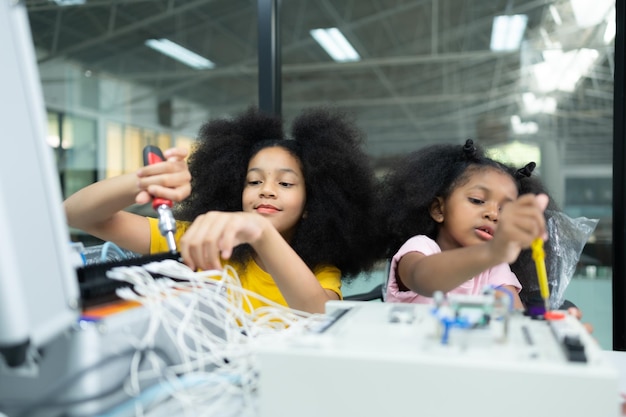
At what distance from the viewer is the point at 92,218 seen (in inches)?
42.4

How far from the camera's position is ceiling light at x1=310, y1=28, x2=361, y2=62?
5.28 metres

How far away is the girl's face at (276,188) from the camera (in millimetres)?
1091

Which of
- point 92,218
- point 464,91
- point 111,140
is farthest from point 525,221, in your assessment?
point 464,91

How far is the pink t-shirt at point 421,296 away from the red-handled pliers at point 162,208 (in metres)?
0.48

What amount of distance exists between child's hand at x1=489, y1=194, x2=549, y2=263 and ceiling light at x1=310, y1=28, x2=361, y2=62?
484cm

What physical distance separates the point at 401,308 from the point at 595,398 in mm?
285

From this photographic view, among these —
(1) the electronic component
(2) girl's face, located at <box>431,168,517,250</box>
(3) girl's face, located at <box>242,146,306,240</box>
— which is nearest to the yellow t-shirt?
(3) girl's face, located at <box>242,146,306,240</box>

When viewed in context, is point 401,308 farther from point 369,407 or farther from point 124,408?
point 124,408

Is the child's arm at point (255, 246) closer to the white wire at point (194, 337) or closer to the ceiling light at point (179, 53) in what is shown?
the white wire at point (194, 337)

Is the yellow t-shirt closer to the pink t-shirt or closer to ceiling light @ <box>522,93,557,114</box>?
the pink t-shirt

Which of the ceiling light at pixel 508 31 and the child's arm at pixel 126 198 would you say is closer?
the child's arm at pixel 126 198

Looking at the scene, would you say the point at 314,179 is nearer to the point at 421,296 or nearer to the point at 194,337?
the point at 421,296

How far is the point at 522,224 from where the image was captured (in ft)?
2.04

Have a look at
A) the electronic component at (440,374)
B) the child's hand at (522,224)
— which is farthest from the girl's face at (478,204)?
the electronic component at (440,374)
